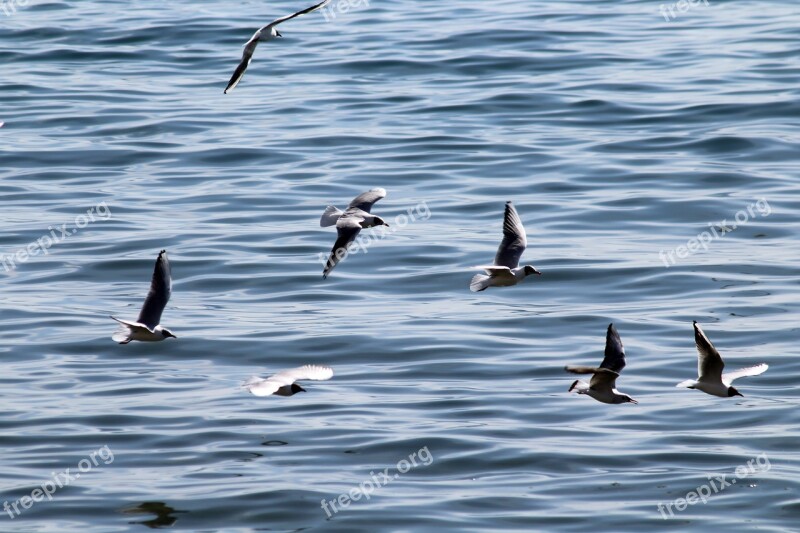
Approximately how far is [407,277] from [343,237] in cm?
423

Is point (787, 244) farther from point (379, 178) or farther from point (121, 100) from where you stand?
point (121, 100)

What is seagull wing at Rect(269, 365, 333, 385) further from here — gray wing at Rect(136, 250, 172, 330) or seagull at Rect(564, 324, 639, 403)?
seagull at Rect(564, 324, 639, 403)

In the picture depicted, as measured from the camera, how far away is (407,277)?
51.5 feet

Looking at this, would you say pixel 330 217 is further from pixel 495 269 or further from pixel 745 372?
pixel 745 372

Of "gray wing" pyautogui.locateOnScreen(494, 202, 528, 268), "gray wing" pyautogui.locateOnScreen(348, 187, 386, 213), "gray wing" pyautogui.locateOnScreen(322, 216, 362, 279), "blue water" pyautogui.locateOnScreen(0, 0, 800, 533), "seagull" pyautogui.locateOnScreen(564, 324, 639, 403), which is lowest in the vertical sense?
"blue water" pyautogui.locateOnScreen(0, 0, 800, 533)

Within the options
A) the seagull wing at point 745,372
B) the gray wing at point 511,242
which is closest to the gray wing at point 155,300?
the gray wing at point 511,242

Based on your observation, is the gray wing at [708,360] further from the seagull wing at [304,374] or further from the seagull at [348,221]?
the seagull at [348,221]

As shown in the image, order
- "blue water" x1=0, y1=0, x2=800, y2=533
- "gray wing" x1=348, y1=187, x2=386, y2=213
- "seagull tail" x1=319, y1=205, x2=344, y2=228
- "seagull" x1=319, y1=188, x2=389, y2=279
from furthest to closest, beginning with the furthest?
"gray wing" x1=348, y1=187, x2=386, y2=213 → "seagull tail" x1=319, y1=205, x2=344, y2=228 → "seagull" x1=319, y1=188, x2=389, y2=279 → "blue water" x1=0, y1=0, x2=800, y2=533

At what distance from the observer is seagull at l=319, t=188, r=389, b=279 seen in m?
11.3

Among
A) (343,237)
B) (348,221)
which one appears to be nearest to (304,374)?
(343,237)

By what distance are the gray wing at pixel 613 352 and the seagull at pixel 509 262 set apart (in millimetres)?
1244

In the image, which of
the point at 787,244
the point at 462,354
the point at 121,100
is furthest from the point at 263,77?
the point at 462,354

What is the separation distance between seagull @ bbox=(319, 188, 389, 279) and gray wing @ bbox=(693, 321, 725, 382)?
2793mm

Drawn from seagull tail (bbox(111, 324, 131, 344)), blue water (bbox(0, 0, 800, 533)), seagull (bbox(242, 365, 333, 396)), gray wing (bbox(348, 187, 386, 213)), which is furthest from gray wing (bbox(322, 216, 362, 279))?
seagull tail (bbox(111, 324, 131, 344))
